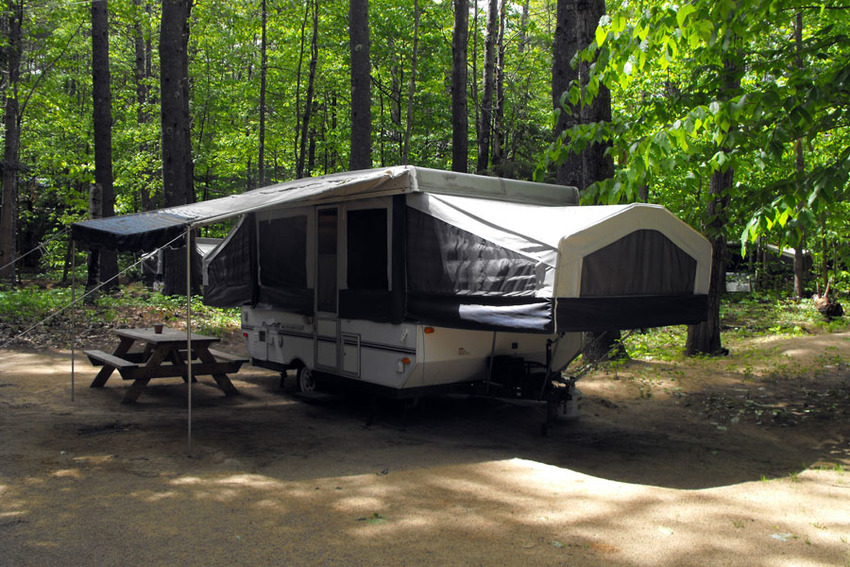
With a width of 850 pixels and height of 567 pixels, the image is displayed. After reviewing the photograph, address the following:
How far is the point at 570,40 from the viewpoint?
11398mm

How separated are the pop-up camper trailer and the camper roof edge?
0.02 metres

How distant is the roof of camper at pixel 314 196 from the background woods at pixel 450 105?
646mm

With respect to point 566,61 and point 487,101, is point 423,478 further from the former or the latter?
point 487,101

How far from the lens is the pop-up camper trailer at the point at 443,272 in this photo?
5.82 m

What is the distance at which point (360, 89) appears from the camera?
1208cm

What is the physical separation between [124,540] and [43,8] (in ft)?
55.2

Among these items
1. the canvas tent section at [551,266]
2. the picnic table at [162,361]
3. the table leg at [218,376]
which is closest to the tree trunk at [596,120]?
the canvas tent section at [551,266]

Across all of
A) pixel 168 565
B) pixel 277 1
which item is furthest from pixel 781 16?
pixel 277 1

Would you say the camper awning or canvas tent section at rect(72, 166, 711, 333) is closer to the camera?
canvas tent section at rect(72, 166, 711, 333)

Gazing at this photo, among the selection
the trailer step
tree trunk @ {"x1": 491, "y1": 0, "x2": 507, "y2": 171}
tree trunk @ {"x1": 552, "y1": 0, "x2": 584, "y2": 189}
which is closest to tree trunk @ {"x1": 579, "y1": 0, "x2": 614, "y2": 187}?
tree trunk @ {"x1": 552, "y1": 0, "x2": 584, "y2": 189}

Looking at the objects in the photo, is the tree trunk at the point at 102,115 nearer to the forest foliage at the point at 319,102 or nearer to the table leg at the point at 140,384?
the forest foliage at the point at 319,102

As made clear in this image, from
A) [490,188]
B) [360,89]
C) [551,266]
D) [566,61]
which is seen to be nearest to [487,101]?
[566,61]

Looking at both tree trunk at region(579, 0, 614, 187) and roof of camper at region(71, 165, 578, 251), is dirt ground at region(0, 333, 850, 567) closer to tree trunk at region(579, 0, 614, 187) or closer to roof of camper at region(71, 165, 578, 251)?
roof of camper at region(71, 165, 578, 251)

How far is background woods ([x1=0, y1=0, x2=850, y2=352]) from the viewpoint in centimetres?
612
